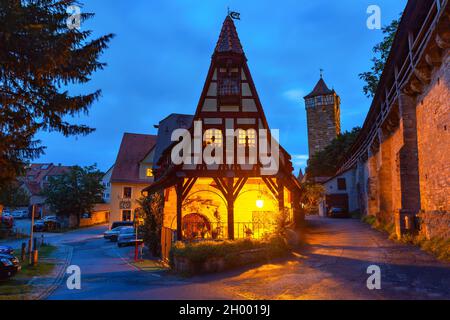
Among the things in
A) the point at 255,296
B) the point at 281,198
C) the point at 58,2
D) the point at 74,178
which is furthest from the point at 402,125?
the point at 74,178

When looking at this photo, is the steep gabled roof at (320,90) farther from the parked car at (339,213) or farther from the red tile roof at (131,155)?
the red tile roof at (131,155)

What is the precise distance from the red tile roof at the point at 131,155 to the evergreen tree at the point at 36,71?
28128 mm

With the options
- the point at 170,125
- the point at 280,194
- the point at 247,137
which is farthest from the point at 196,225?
the point at 170,125

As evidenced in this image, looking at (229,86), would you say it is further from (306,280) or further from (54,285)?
(54,285)

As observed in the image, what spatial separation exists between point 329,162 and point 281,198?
141 ft

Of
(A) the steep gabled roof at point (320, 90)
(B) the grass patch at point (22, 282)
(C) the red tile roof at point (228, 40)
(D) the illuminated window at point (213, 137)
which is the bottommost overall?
(B) the grass patch at point (22, 282)

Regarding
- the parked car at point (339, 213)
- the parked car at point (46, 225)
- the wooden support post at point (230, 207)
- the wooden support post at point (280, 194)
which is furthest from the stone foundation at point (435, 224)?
the parked car at point (46, 225)

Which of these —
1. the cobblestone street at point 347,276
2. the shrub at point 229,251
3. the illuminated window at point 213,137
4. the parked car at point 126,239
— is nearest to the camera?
the cobblestone street at point 347,276

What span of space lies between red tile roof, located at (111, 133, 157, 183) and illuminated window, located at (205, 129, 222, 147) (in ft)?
76.0

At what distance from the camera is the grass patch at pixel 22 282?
9516mm

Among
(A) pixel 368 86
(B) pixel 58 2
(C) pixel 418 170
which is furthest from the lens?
(A) pixel 368 86

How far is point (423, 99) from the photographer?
44.3 feet

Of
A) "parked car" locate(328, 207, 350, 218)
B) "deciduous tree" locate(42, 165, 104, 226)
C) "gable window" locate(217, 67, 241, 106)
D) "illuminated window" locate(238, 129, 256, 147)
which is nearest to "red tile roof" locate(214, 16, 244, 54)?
"gable window" locate(217, 67, 241, 106)
